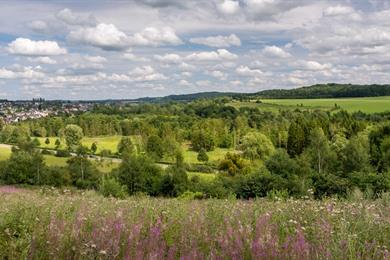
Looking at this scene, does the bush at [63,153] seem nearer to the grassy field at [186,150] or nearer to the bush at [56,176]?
the grassy field at [186,150]

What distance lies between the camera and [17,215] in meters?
6.07

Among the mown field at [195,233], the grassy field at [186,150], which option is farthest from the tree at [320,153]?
the mown field at [195,233]

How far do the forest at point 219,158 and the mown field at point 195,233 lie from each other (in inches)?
1078

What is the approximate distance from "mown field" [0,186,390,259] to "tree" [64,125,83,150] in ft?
452

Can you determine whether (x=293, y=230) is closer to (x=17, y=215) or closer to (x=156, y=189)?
(x=17, y=215)

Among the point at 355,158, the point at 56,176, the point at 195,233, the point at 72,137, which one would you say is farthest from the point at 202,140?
the point at 195,233

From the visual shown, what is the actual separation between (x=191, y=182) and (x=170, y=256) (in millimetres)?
71227

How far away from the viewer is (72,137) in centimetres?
14675

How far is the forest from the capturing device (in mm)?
54812

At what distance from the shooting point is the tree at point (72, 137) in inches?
5556

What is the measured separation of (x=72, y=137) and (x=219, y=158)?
54.2m

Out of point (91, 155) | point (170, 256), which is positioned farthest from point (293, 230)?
point (91, 155)

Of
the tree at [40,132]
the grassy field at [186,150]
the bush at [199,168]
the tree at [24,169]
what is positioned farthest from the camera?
the tree at [40,132]

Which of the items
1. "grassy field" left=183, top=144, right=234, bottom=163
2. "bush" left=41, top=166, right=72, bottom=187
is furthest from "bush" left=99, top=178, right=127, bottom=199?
"grassy field" left=183, top=144, right=234, bottom=163
